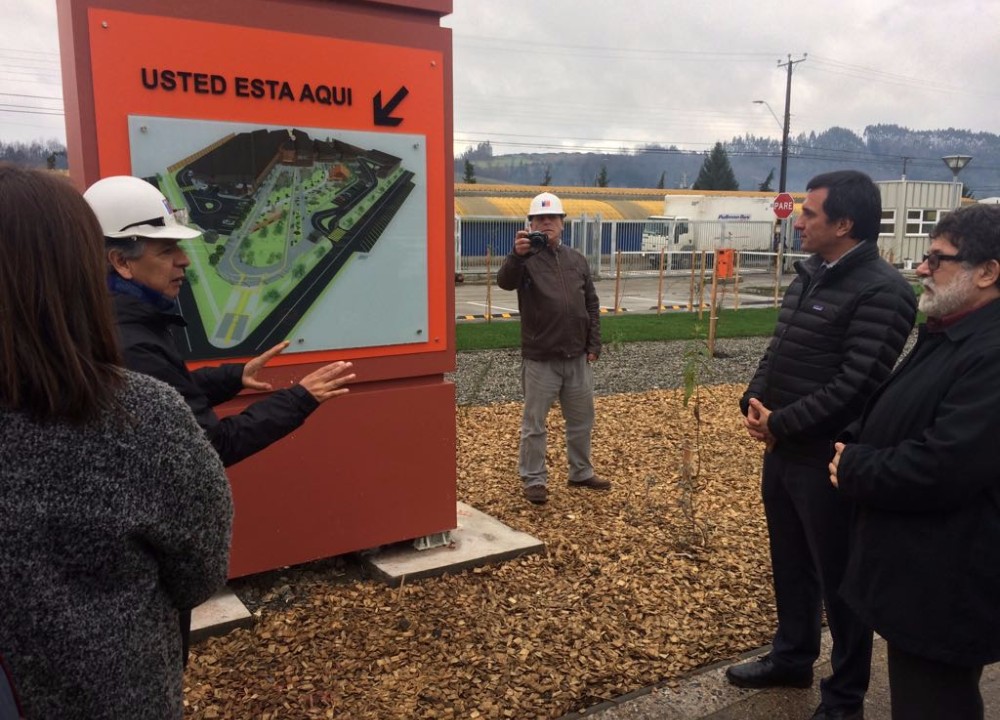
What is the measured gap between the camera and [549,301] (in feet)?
17.2

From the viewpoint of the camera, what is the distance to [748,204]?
127ft

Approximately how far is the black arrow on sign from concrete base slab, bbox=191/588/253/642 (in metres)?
2.33

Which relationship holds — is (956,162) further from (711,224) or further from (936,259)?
(936,259)

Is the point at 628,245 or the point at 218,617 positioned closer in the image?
the point at 218,617

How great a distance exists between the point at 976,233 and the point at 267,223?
2.77 metres

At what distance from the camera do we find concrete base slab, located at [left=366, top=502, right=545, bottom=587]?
399cm

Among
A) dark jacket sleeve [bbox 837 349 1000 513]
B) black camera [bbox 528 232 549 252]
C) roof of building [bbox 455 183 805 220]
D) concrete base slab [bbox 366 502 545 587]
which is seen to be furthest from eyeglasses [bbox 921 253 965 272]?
roof of building [bbox 455 183 805 220]

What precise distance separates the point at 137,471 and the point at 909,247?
114 ft

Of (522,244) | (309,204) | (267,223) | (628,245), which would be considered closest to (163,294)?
(267,223)

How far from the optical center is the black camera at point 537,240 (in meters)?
5.16

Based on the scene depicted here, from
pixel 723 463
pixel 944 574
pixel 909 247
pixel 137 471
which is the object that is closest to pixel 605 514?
pixel 723 463

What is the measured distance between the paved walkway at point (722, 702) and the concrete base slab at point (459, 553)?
1254 mm

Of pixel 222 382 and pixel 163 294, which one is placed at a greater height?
pixel 163 294

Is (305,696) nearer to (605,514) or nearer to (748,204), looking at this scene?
(605,514)
